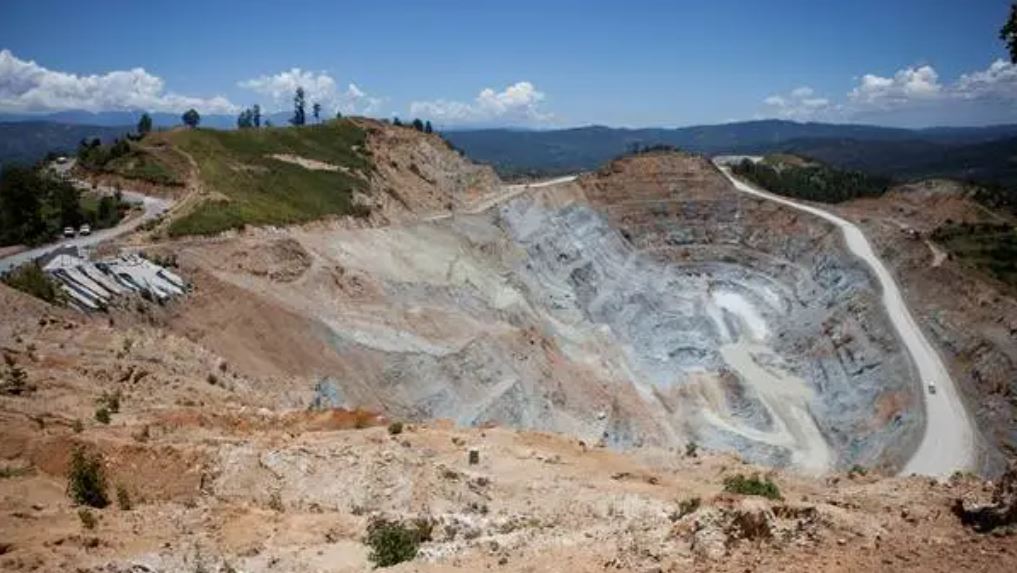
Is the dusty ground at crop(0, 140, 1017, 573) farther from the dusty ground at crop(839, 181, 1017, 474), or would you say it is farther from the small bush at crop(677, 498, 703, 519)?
the dusty ground at crop(839, 181, 1017, 474)

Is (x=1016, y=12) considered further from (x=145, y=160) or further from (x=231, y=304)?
(x=145, y=160)

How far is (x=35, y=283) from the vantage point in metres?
30.2

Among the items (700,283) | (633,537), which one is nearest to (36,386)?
(633,537)

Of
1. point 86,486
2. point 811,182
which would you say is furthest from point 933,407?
point 811,182

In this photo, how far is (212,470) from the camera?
58.2 feet

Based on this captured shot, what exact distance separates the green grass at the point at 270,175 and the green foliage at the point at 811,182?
72203 millimetres

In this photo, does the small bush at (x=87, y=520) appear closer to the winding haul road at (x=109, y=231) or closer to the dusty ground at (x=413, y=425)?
the dusty ground at (x=413, y=425)

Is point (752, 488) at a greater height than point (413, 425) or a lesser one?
greater

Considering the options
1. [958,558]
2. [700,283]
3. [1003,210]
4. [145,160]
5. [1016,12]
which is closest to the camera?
[958,558]

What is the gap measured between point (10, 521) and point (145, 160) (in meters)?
53.0

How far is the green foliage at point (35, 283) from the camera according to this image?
97.5 feet

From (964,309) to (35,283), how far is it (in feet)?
212

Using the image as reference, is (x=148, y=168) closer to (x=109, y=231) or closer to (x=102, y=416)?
(x=109, y=231)

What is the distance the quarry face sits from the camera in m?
42.1
